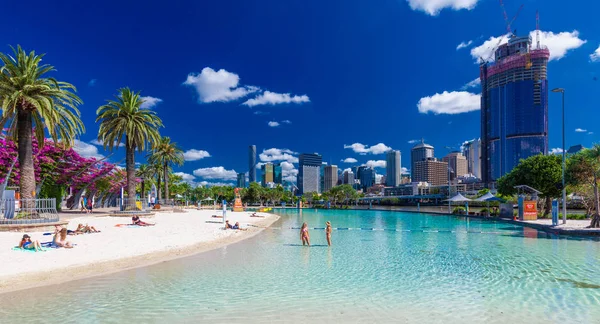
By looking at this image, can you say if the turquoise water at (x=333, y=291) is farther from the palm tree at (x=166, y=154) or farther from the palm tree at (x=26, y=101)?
the palm tree at (x=166, y=154)

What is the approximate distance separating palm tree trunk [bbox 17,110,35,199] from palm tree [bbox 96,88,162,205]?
1406 cm

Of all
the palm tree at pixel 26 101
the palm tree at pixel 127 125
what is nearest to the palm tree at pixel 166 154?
the palm tree at pixel 127 125

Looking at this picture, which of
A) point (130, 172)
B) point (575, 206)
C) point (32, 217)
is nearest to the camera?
point (32, 217)

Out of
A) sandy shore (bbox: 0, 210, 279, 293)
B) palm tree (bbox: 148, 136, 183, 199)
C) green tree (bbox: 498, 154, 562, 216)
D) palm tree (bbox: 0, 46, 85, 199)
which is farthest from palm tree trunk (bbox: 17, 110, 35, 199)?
green tree (bbox: 498, 154, 562, 216)

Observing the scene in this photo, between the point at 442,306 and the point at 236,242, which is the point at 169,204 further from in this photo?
the point at 442,306

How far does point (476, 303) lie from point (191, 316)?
8.13 m

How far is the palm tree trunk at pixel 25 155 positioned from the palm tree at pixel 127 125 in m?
14.1

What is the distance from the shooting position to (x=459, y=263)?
16.3 m

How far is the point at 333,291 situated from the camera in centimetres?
1145

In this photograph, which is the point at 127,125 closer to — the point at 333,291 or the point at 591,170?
the point at 333,291

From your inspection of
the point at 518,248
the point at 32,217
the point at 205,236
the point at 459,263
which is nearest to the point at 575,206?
the point at 518,248

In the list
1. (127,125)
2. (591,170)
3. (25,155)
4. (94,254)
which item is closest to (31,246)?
(94,254)

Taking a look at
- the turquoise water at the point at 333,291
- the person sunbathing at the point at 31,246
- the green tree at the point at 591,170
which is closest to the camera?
the turquoise water at the point at 333,291

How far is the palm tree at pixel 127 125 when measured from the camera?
37.7 metres
